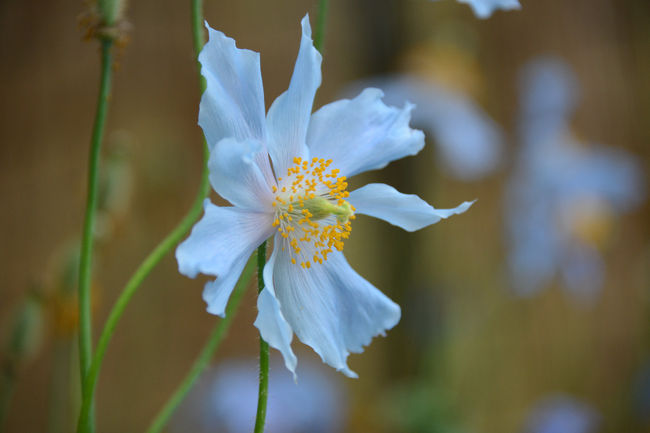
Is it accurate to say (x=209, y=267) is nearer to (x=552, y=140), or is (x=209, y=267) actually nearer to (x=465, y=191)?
(x=552, y=140)

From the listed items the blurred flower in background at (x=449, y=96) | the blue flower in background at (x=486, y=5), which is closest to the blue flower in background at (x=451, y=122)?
the blurred flower in background at (x=449, y=96)

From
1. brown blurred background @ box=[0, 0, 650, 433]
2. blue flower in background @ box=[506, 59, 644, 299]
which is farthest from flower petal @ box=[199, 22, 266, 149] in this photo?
blue flower in background @ box=[506, 59, 644, 299]

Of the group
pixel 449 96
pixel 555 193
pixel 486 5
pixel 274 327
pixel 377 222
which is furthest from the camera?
pixel 377 222

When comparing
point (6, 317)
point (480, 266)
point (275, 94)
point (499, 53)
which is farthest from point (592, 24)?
point (6, 317)

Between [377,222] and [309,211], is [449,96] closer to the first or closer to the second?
[377,222]

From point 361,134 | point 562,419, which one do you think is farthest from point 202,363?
point 562,419

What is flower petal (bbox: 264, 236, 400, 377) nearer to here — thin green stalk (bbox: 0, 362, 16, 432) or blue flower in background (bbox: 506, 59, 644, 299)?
thin green stalk (bbox: 0, 362, 16, 432)
